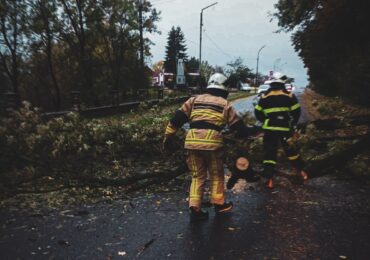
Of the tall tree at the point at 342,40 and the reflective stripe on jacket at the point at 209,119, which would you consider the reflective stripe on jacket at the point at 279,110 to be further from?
the tall tree at the point at 342,40

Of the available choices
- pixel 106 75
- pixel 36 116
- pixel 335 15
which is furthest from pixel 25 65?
pixel 36 116

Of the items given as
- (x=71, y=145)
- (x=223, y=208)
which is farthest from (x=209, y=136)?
(x=71, y=145)

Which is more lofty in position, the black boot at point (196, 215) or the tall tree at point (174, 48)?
the tall tree at point (174, 48)

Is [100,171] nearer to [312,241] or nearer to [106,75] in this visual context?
[312,241]

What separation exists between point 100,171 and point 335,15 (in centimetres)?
1454

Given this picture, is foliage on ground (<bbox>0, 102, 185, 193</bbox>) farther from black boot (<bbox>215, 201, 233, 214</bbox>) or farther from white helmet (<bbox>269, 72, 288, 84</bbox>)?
white helmet (<bbox>269, 72, 288, 84</bbox>)

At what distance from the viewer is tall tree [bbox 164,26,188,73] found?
91.7 metres

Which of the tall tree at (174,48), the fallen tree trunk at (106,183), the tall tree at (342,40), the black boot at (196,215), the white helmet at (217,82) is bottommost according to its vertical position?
the black boot at (196,215)

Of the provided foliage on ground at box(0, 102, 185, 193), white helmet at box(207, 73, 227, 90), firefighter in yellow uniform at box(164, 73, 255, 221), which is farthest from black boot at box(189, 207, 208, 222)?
foliage on ground at box(0, 102, 185, 193)

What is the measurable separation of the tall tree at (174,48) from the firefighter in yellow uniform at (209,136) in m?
85.6

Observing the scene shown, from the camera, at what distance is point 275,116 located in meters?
6.02

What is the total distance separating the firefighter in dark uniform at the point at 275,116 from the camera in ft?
19.7

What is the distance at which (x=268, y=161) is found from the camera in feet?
19.9

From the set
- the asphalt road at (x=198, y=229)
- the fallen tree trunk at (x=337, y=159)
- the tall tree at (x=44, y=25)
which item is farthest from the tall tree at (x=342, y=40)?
the tall tree at (x=44, y=25)
